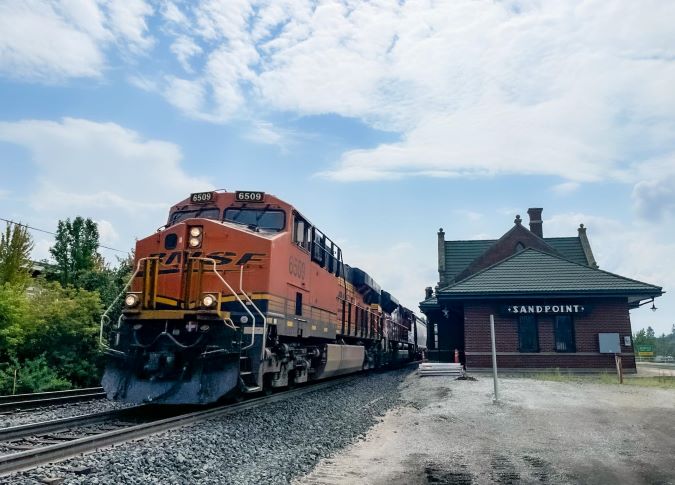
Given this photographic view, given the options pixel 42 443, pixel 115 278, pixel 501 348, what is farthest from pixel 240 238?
pixel 501 348

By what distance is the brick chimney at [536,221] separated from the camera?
35.0 meters

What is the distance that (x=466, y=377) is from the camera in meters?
17.1

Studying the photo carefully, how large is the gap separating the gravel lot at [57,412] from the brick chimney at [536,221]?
30.5 meters

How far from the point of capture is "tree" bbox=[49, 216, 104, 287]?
2245cm

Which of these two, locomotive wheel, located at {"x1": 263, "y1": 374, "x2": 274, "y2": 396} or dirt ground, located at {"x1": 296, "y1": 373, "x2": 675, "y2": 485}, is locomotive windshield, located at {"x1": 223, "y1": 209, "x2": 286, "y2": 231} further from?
dirt ground, located at {"x1": 296, "y1": 373, "x2": 675, "y2": 485}

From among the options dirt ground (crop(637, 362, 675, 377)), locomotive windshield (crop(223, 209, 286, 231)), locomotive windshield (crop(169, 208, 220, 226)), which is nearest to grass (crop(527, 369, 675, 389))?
dirt ground (crop(637, 362, 675, 377))

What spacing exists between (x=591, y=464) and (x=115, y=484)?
5487 millimetres

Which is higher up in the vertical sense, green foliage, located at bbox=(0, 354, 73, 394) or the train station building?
the train station building

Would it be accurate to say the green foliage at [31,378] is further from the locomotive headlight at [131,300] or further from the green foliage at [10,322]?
the locomotive headlight at [131,300]

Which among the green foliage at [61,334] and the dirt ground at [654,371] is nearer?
the green foliage at [61,334]

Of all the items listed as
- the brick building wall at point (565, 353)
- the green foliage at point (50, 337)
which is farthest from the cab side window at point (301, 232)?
the brick building wall at point (565, 353)

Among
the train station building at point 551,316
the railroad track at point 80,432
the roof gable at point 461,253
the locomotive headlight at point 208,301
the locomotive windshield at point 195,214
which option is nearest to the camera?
the railroad track at point 80,432

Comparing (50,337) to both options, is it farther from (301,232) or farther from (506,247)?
(506,247)

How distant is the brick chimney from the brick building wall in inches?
638
